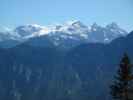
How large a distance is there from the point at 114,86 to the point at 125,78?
1346 mm

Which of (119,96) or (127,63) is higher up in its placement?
(127,63)

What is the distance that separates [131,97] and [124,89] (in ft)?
5.51

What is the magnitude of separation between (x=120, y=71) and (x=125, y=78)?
803 millimetres

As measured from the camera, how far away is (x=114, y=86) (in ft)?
127

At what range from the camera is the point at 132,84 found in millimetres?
41625

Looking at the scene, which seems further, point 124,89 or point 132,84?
point 132,84

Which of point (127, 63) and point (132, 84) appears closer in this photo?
point (127, 63)

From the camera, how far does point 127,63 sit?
3872 centimetres

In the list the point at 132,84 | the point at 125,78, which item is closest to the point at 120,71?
the point at 125,78

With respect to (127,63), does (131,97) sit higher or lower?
lower

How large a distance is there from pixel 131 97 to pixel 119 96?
1.49 meters

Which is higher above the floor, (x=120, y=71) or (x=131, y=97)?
(x=120, y=71)

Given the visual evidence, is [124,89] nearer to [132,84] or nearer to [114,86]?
[114,86]

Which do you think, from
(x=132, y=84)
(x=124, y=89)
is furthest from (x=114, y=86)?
(x=132, y=84)
